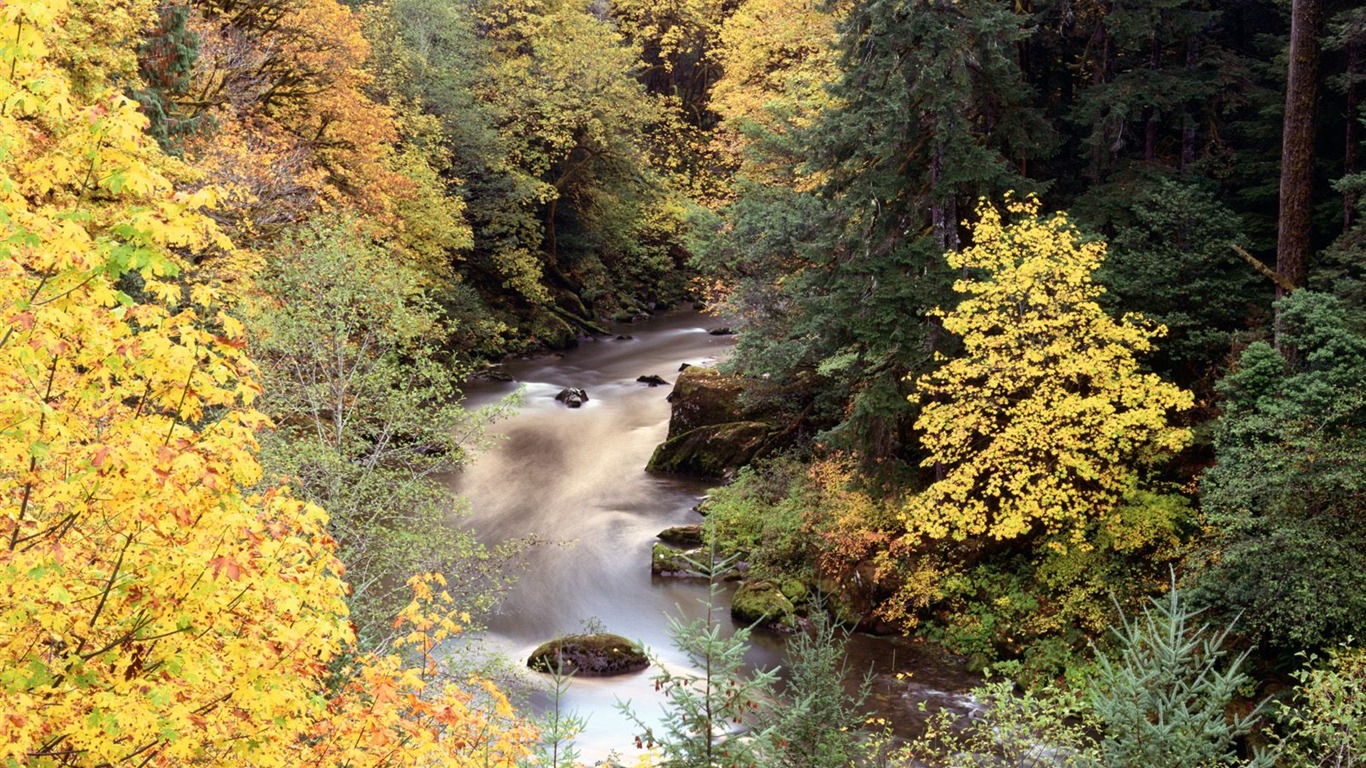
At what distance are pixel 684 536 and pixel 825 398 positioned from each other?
4.55 metres

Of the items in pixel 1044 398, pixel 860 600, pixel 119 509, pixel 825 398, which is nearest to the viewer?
pixel 119 509

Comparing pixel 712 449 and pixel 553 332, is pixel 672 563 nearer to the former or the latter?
pixel 712 449

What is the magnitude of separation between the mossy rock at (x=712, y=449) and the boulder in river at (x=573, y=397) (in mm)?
6225

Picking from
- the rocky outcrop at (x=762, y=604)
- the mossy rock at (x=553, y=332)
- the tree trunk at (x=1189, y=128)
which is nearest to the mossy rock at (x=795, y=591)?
the rocky outcrop at (x=762, y=604)

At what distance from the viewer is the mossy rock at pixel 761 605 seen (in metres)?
17.9

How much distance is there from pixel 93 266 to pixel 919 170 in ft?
51.3

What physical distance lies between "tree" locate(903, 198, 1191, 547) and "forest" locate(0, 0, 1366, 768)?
3.5 inches

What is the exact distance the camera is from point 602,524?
23.7 meters

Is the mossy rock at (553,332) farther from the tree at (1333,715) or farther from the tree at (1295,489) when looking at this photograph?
the tree at (1333,715)

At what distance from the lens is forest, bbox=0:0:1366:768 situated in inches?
208

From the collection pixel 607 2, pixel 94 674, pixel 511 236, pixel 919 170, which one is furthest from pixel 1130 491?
pixel 607 2

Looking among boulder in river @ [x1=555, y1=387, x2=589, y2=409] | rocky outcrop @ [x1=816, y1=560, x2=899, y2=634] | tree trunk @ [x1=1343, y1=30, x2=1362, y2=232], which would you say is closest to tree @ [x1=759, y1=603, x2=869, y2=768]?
rocky outcrop @ [x1=816, y1=560, x2=899, y2=634]

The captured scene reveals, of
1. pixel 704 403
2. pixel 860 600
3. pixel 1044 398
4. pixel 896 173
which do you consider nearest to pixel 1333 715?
pixel 1044 398

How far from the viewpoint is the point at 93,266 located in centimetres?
510
